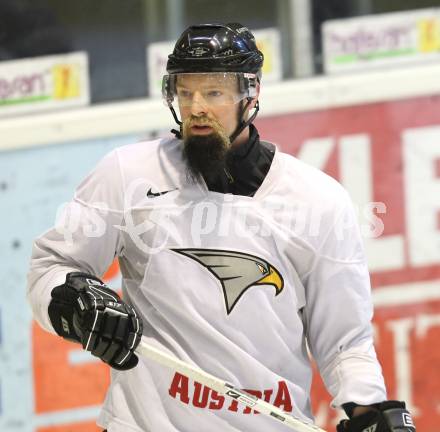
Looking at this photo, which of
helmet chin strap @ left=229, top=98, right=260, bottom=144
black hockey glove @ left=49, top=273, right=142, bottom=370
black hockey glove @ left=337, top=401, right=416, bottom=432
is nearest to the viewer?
black hockey glove @ left=49, top=273, right=142, bottom=370

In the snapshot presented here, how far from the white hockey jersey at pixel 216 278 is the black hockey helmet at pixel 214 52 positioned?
202 mm

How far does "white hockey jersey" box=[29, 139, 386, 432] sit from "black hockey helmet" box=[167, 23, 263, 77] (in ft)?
0.66

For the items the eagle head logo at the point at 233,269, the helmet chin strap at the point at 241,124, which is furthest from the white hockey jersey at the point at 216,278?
the helmet chin strap at the point at 241,124

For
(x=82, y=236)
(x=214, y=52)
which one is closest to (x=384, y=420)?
(x=82, y=236)

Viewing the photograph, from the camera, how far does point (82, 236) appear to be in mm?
2498

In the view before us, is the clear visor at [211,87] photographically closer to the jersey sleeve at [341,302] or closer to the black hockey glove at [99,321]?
the jersey sleeve at [341,302]

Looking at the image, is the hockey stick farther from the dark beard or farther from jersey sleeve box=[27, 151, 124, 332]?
the dark beard

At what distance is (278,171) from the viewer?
2.57 meters

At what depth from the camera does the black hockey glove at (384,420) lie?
2426 mm

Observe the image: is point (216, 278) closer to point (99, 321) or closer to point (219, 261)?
point (219, 261)

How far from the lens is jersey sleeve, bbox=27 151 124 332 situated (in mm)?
2494

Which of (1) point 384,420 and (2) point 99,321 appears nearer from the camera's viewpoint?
(2) point 99,321

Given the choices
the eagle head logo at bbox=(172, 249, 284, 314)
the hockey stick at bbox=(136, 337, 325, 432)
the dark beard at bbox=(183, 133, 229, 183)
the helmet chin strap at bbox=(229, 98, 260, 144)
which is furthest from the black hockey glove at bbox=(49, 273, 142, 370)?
the helmet chin strap at bbox=(229, 98, 260, 144)

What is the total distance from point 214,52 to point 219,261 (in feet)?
1.45
